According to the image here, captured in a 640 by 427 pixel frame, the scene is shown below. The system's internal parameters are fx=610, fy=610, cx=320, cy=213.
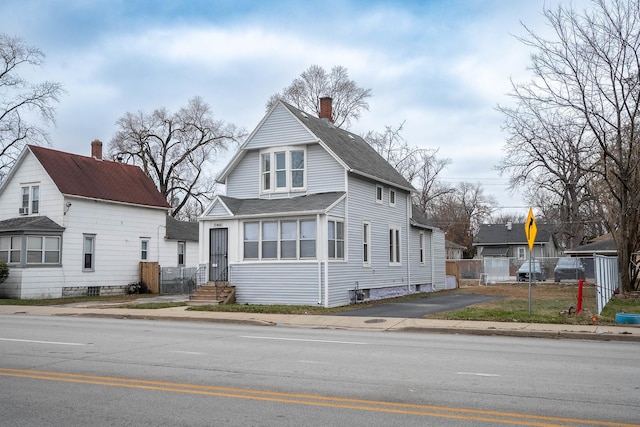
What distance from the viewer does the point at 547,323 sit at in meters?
17.2

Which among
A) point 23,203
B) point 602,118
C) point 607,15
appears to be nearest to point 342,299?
point 602,118

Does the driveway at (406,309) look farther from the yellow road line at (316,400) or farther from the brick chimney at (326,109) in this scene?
the yellow road line at (316,400)

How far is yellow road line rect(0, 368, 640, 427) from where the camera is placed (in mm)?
6723

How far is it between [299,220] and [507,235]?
59.4 metres

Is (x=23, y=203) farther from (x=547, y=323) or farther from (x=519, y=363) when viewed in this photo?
(x=519, y=363)

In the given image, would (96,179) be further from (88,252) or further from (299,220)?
(299,220)

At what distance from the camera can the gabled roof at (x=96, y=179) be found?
3269 centimetres

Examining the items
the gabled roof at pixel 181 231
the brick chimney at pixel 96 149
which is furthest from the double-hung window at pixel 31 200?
the gabled roof at pixel 181 231

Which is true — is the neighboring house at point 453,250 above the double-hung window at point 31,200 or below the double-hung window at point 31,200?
below

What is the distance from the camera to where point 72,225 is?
32.4 m

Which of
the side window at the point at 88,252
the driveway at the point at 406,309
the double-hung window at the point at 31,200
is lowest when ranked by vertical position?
the driveway at the point at 406,309

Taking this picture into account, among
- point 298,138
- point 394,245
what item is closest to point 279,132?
point 298,138

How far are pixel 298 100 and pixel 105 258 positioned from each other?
27.0 metres

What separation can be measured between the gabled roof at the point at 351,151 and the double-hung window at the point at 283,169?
1421 millimetres
